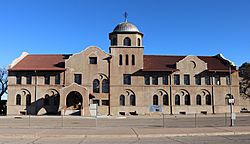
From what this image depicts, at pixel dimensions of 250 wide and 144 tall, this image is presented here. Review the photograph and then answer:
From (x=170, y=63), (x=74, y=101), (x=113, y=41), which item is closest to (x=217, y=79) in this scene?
(x=170, y=63)

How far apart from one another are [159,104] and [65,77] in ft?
56.4

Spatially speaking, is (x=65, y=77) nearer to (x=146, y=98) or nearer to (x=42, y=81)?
(x=42, y=81)

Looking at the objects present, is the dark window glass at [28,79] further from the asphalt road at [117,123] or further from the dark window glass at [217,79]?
the dark window glass at [217,79]

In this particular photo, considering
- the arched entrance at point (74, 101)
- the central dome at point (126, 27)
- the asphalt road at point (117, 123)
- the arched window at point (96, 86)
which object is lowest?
the asphalt road at point (117, 123)

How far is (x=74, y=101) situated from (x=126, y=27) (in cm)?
1721

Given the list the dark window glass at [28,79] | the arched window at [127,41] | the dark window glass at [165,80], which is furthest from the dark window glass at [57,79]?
the dark window glass at [165,80]

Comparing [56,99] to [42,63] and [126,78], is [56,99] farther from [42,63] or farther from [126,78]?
[126,78]

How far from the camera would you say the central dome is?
58.3 meters

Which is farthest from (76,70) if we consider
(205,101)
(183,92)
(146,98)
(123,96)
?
(205,101)

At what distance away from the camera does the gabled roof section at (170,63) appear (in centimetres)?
5617

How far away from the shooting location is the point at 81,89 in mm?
49906

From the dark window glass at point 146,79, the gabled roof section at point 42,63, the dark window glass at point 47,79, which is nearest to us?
the gabled roof section at point 42,63

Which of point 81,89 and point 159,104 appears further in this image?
point 159,104

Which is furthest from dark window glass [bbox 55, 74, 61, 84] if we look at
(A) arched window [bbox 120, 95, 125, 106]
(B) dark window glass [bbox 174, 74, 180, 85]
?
(B) dark window glass [bbox 174, 74, 180, 85]
